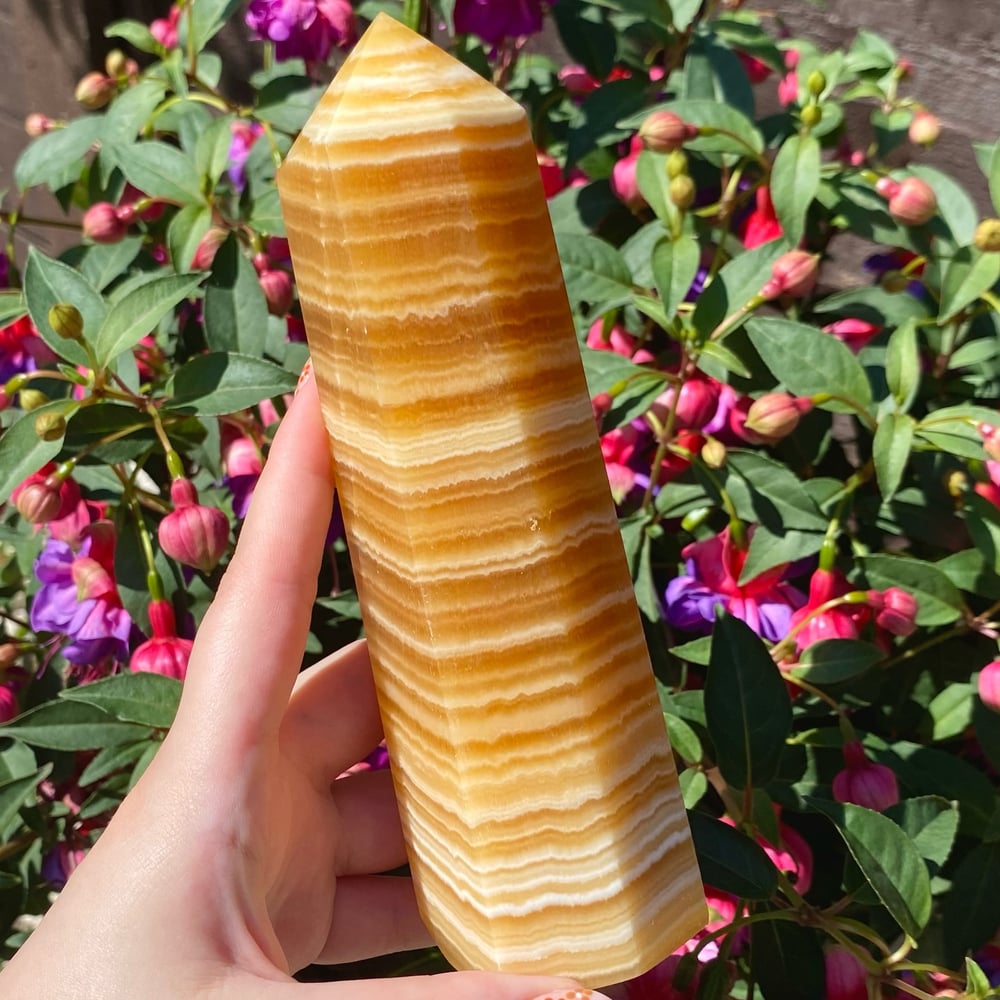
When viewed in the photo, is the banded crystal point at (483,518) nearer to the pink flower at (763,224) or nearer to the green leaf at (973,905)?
the green leaf at (973,905)

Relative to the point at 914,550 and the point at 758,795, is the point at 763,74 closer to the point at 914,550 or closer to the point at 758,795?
the point at 914,550

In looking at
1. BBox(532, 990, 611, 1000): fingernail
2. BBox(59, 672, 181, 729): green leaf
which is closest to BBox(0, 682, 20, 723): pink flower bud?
BBox(59, 672, 181, 729): green leaf

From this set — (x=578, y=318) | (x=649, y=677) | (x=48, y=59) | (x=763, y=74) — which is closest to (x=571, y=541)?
(x=649, y=677)

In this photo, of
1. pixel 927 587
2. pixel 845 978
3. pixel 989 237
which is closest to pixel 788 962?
pixel 845 978

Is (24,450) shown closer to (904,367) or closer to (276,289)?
(276,289)

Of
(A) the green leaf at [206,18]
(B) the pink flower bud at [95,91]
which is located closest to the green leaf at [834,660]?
(A) the green leaf at [206,18]

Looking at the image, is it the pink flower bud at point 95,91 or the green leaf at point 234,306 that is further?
the pink flower bud at point 95,91
